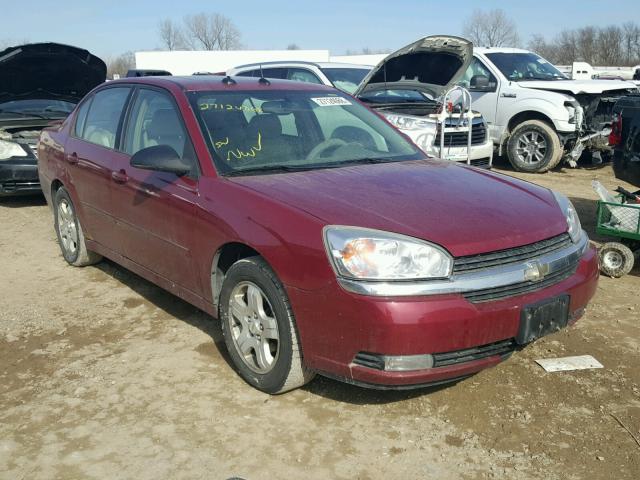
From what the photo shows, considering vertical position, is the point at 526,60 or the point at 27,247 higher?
the point at 526,60

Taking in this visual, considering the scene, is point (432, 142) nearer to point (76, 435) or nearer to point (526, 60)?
point (526, 60)

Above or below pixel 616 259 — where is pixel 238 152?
above

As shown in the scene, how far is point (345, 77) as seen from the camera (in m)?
10.2

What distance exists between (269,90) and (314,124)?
15.9 inches

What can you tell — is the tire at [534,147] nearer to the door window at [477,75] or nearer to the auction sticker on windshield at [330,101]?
the door window at [477,75]

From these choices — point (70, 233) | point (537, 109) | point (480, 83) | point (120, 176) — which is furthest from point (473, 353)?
point (480, 83)

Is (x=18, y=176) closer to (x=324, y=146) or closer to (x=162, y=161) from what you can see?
(x=162, y=161)

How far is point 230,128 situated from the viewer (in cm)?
387

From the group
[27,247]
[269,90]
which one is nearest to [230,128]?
[269,90]

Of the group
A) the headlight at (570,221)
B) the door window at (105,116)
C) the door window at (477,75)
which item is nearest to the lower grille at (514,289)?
the headlight at (570,221)

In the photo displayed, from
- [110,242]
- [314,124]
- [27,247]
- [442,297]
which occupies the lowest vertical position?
[27,247]

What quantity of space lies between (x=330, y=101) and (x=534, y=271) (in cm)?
213

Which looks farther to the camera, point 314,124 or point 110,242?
point 110,242

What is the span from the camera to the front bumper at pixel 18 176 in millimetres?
7809
